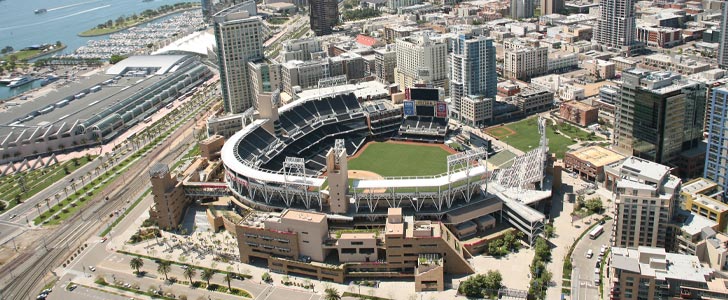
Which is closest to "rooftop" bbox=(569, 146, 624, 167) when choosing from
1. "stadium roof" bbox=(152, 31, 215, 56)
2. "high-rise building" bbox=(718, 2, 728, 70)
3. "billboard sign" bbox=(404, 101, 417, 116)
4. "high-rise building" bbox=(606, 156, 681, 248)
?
"high-rise building" bbox=(606, 156, 681, 248)

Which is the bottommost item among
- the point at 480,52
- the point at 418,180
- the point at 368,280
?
the point at 368,280

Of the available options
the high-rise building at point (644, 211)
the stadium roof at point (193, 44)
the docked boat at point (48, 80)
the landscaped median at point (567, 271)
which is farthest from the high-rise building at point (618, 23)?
the docked boat at point (48, 80)

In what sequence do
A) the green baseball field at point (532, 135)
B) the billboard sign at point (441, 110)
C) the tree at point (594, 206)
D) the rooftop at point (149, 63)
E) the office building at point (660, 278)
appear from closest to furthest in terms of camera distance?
the office building at point (660, 278), the tree at point (594, 206), the green baseball field at point (532, 135), the billboard sign at point (441, 110), the rooftop at point (149, 63)

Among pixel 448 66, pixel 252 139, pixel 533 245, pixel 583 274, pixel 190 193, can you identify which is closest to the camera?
pixel 583 274

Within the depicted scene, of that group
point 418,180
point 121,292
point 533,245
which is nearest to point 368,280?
point 418,180

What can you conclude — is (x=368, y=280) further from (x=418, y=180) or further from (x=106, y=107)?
(x=106, y=107)

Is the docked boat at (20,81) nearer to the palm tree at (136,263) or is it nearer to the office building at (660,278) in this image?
the palm tree at (136,263)
